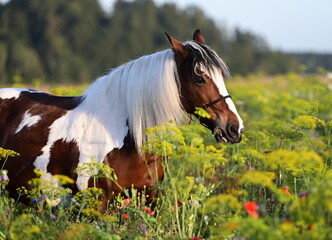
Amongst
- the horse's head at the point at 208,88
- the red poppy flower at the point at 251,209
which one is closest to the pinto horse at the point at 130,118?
the horse's head at the point at 208,88

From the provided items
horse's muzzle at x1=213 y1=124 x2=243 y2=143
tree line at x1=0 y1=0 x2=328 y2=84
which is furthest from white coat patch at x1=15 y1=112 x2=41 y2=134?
tree line at x1=0 y1=0 x2=328 y2=84

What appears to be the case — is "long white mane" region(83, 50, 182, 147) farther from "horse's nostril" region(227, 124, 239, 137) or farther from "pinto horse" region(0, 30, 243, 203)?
"horse's nostril" region(227, 124, 239, 137)

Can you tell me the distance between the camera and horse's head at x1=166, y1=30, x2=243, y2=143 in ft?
13.9

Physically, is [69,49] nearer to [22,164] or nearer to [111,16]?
[111,16]

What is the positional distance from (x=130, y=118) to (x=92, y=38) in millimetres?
36577

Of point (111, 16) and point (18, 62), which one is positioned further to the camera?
point (111, 16)

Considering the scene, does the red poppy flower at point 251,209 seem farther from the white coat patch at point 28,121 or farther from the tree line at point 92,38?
the tree line at point 92,38

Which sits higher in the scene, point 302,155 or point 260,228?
point 302,155

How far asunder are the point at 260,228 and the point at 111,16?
42.4 metres

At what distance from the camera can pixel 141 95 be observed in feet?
14.4

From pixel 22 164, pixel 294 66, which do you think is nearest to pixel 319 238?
pixel 22 164

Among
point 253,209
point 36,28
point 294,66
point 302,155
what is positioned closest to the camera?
point 253,209

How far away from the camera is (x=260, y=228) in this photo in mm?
2580

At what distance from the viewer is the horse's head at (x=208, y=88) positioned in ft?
13.9
